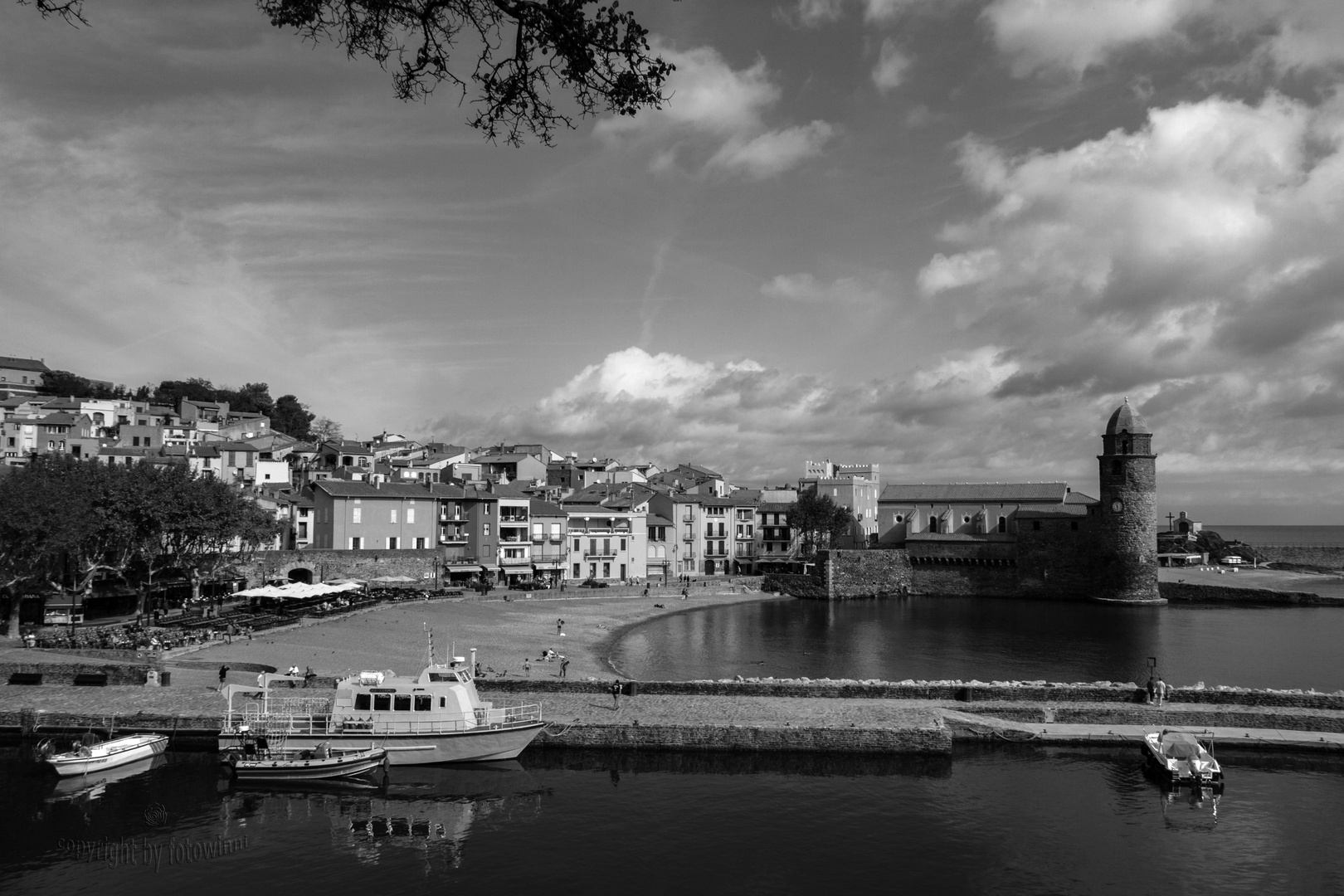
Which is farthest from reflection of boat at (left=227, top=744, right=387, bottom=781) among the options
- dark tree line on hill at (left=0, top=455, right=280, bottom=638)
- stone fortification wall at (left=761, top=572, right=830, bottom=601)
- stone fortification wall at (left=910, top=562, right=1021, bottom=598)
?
stone fortification wall at (left=910, top=562, right=1021, bottom=598)

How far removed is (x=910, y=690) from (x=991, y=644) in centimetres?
2653

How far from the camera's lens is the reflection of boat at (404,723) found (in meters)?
25.9

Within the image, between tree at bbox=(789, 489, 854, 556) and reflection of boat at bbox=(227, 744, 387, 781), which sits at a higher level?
tree at bbox=(789, 489, 854, 556)

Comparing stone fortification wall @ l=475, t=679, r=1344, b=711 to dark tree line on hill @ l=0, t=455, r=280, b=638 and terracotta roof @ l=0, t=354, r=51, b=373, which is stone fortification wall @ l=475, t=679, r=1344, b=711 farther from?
terracotta roof @ l=0, t=354, r=51, b=373

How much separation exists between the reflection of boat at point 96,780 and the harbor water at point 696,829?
0.29 feet

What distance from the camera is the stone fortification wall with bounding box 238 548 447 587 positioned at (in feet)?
200

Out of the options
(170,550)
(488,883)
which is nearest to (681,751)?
(488,883)

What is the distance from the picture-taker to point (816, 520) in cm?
9975

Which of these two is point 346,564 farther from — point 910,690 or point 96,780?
point 910,690

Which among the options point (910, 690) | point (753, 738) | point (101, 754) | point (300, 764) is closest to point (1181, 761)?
point (910, 690)

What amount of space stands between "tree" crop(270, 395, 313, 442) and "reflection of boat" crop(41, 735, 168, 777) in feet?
390

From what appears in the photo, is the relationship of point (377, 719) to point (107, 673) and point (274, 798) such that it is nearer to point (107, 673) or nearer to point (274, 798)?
point (274, 798)

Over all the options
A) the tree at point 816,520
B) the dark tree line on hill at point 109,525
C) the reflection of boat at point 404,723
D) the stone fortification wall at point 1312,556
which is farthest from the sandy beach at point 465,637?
the stone fortification wall at point 1312,556

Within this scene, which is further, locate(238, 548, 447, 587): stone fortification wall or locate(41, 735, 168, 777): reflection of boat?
locate(238, 548, 447, 587): stone fortification wall
